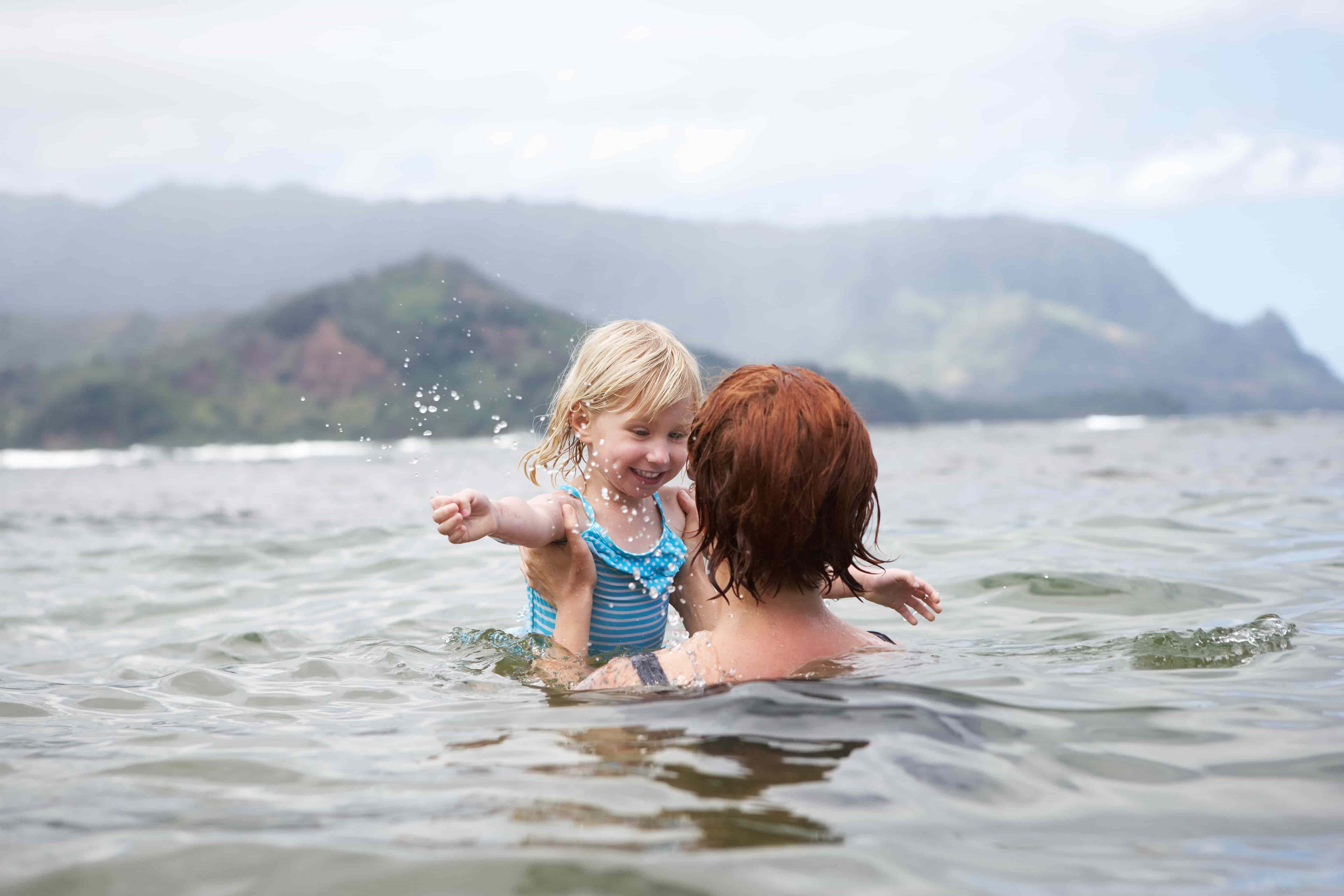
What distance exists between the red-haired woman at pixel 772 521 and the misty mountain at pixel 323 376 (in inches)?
3879

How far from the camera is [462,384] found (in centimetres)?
14488

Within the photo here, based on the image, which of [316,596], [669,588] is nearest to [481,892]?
[669,588]

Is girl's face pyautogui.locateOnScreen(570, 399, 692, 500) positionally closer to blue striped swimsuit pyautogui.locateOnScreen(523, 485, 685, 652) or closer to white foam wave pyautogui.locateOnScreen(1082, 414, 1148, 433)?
blue striped swimsuit pyautogui.locateOnScreen(523, 485, 685, 652)

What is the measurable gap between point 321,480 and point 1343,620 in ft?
88.9

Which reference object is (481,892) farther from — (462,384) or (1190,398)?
(1190,398)

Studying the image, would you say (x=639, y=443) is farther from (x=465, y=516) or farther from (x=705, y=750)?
(x=705, y=750)

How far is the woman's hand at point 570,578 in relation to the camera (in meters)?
4.88

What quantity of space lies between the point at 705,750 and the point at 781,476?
86 cm

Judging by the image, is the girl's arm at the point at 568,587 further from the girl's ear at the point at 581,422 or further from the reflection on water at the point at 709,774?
the reflection on water at the point at 709,774

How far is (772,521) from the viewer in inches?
140

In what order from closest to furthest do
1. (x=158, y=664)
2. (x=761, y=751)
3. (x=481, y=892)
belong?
(x=481, y=892), (x=761, y=751), (x=158, y=664)

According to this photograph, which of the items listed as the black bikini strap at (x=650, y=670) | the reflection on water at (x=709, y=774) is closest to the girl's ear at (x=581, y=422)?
the black bikini strap at (x=650, y=670)

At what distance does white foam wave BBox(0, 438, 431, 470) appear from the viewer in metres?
57.6

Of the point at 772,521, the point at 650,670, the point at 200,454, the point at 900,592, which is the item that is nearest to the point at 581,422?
the point at 650,670
